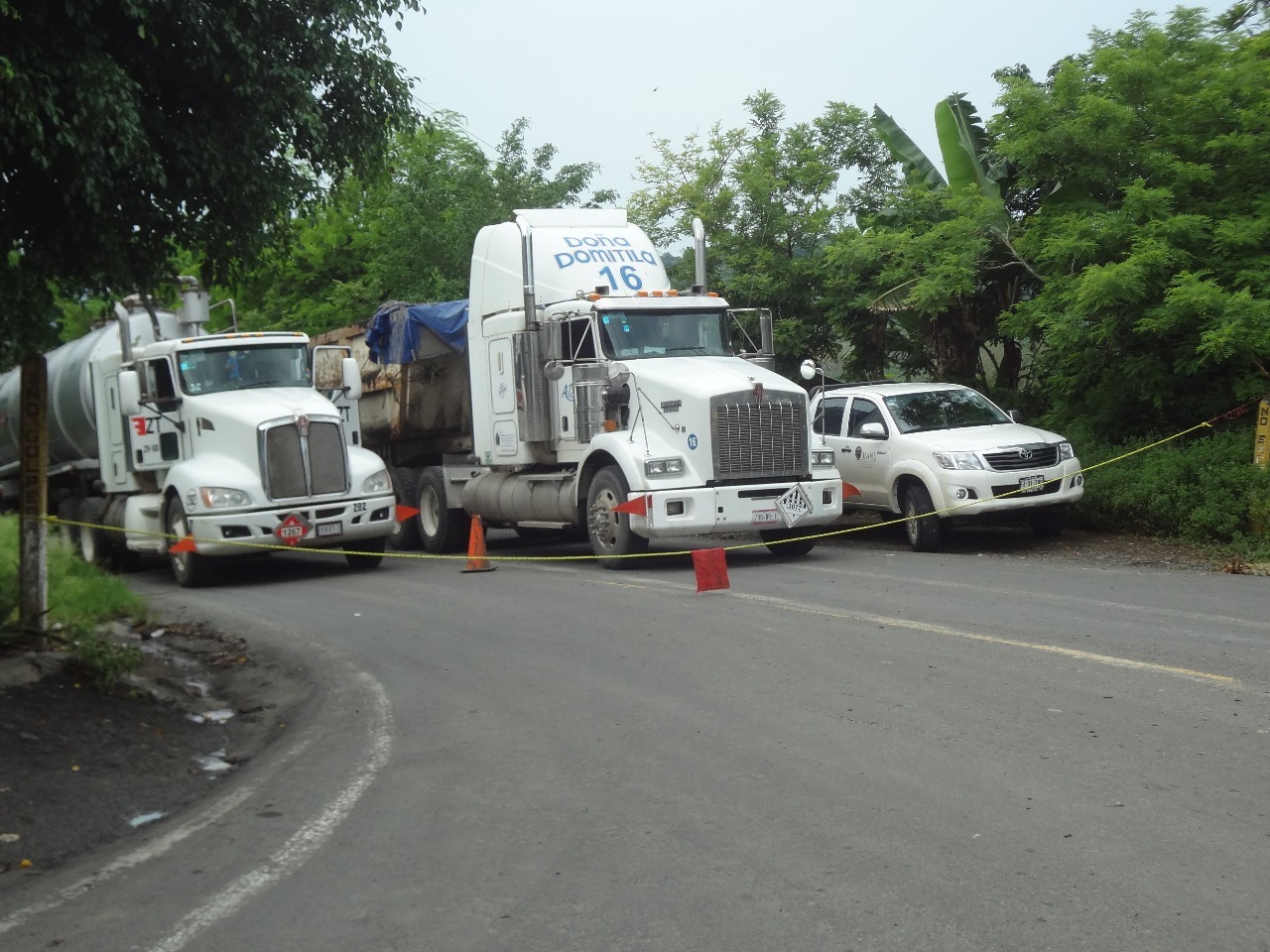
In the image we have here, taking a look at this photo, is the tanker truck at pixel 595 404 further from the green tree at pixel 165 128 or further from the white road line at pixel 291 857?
the white road line at pixel 291 857

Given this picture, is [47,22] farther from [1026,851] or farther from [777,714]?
[1026,851]

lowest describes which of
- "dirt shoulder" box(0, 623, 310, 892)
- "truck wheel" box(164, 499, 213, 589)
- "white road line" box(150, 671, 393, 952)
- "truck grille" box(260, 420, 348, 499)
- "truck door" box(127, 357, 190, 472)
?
"white road line" box(150, 671, 393, 952)

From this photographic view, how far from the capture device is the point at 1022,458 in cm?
1634

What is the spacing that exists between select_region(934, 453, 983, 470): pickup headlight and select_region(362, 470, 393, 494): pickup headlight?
22.2 ft

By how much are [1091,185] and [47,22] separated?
14.5 metres

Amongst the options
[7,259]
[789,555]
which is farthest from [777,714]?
[789,555]

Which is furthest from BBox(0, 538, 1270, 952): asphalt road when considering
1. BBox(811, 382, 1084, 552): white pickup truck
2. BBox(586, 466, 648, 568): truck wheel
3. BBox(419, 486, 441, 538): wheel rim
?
BBox(419, 486, 441, 538): wheel rim

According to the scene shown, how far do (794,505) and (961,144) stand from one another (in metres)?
9.36

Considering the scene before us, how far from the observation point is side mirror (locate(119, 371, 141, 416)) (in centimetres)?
1758

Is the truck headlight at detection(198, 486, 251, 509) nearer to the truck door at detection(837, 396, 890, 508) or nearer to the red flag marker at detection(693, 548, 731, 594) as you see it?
the red flag marker at detection(693, 548, 731, 594)

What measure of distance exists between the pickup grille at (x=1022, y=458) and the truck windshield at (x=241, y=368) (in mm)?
8641

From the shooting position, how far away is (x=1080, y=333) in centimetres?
1753

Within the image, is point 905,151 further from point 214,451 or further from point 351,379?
point 214,451

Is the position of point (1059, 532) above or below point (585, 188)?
below
